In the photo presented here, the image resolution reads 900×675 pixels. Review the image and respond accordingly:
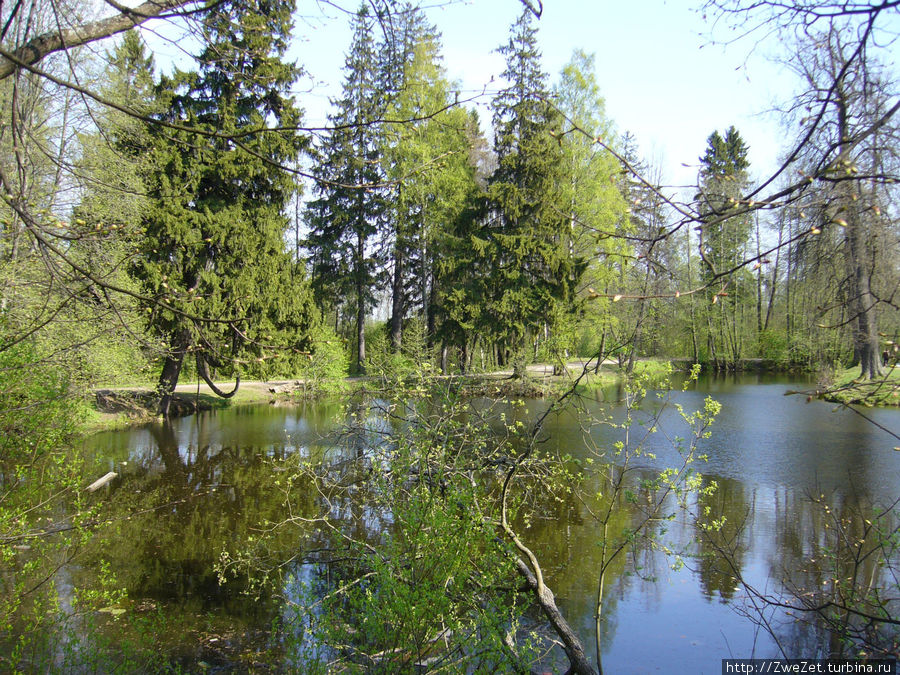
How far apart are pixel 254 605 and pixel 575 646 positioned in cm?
324

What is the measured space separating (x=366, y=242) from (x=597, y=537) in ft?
63.1

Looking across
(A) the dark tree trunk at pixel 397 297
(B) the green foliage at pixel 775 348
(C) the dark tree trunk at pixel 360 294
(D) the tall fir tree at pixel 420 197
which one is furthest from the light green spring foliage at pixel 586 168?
(B) the green foliage at pixel 775 348

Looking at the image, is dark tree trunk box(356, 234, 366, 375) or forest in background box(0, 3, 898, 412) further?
dark tree trunk box(356, 234, 366, 375)

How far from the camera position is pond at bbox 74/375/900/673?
204 inches

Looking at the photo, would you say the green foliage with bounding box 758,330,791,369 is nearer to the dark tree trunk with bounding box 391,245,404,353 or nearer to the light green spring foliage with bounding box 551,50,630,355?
the light green spring foliage with bounding box 551,50,630,355

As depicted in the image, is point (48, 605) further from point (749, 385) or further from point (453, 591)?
point (749, 385)

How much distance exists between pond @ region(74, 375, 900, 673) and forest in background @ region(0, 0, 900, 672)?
1.23m

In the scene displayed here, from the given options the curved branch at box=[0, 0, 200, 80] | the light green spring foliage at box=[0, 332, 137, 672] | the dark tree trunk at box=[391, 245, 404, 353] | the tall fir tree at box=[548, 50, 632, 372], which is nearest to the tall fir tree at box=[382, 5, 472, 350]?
the dark tree trunk at box=[391, 245, 404, 353]

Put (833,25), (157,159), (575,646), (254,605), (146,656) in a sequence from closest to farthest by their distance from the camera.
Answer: (833,25)
(575,646)
(146,656)
(254,605)
(157,159)

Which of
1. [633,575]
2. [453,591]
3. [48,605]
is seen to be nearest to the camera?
[453,591]

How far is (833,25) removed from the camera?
2.08 metres

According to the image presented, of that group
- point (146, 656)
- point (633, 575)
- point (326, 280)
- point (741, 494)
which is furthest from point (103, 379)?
point (326, 280)

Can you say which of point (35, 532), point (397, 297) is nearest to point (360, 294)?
point (397, 297)

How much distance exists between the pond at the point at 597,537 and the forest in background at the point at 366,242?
123cm
